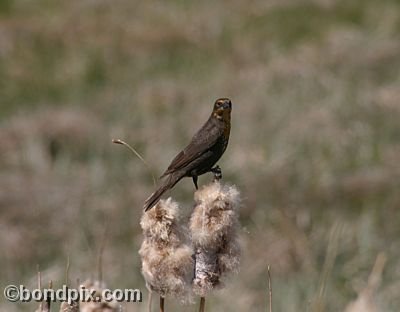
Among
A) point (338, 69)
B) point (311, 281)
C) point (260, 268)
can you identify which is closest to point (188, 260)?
point (311, 281)

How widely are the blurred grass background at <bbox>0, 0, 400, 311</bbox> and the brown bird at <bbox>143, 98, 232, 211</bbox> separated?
12.1 inches

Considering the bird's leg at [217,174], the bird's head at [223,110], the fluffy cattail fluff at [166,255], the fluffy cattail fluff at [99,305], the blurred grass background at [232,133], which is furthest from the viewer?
the blurred grass background at [232,133]

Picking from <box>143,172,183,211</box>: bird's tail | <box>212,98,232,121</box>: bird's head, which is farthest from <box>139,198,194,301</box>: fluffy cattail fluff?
<box>212,98,232,121</box>: bird's head

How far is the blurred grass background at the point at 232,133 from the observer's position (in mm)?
5633

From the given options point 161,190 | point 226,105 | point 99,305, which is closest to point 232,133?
point 226,105

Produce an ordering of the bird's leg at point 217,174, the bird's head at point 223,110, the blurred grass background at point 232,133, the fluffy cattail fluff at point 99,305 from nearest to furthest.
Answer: the fluffy cattail fluff at point 99,305, the bird's leg at point 217,174, the bird's head at point 223,110, the blurred grass background at point 232,133

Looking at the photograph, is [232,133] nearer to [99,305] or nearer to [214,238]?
[214,238]

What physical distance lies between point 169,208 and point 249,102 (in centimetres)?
774

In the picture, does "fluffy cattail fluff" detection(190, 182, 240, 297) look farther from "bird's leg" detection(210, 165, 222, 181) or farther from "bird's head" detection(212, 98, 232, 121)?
"bird's head" detection(212, 98, 232, 121)

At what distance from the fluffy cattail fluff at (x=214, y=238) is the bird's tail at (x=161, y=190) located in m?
→ 0.06

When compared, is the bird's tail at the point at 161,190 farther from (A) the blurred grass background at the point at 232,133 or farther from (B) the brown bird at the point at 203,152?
(A) the blurred grass background at the point at 232,133

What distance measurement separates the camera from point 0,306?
4.41 m

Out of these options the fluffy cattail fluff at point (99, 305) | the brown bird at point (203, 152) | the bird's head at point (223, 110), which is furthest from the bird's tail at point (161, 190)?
the fluffy cattail fluff at point (99, 305)

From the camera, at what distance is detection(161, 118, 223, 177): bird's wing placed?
1.70 meters
